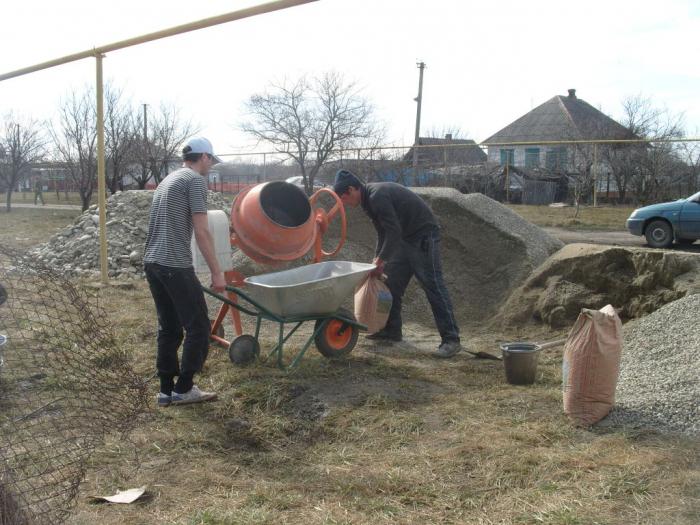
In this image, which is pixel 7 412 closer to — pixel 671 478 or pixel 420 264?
pixel 420 264

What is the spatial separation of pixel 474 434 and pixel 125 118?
Answer: 1975cm

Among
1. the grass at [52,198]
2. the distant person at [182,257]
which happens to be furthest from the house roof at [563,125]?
the distant person at [182,257]

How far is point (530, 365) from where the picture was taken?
196 inches

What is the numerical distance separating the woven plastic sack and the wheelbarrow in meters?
1.76

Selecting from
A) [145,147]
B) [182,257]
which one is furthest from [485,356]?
[145,147]

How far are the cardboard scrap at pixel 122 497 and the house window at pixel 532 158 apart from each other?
61.5ft

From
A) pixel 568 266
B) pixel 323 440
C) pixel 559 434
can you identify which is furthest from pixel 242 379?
pixel 568 266

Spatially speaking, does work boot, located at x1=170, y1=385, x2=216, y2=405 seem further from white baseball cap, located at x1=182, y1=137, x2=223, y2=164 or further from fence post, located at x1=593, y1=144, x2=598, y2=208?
fence post, located at x1=593, y1=144, x2=598, y2=208

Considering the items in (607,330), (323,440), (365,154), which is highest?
(365,154)

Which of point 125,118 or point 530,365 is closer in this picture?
point 530,365

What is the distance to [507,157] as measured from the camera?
67.7 feet

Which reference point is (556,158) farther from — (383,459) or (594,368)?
(383,459)

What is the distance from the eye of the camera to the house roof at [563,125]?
85.5 ft

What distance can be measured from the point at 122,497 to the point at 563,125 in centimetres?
2965
